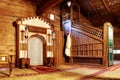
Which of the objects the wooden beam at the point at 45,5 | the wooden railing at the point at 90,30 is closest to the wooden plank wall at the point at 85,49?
the wooden railing at the point at 90,30

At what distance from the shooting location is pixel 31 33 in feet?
23.5

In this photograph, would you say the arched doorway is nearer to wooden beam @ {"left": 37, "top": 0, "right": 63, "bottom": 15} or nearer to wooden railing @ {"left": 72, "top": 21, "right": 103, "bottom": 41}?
wooden beam @ {"left": 37, "top": 0, "right": 63, "bottom": 15}

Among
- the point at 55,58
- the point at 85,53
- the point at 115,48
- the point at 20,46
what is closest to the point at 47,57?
the point at 55,58

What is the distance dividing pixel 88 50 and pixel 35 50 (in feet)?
9.38

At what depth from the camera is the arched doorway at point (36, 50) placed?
297 inches

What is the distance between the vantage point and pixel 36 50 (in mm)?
7754

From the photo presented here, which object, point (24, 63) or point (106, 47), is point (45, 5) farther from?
point (106, 47)

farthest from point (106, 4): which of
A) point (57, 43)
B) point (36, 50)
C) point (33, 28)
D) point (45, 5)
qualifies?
point (36, 50)

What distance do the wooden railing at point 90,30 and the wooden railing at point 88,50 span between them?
1.35ft

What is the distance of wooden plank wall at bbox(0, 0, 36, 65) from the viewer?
6738 mm

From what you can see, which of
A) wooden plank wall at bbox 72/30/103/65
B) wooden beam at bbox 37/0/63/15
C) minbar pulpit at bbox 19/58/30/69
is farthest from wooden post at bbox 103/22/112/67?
minbar pulpit at bbox 19/58/30/69

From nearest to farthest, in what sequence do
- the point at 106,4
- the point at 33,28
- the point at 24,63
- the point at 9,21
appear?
the point at 24,63, the point at 9,21, the point at 33,28, the point at 106,4

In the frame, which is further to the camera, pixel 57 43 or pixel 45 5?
pixel 57 43

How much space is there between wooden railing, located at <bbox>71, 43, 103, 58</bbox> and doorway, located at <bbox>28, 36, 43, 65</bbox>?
1897 mm
